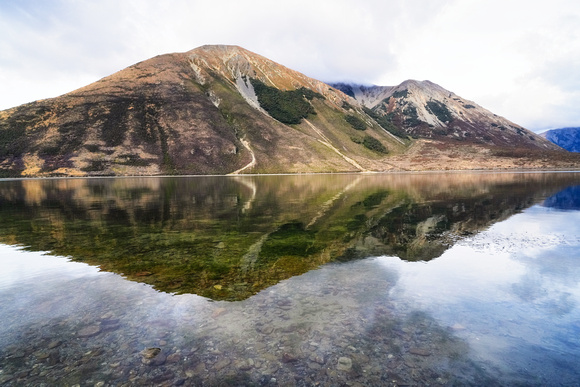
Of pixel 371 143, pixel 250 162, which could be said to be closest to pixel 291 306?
pixel 250 162

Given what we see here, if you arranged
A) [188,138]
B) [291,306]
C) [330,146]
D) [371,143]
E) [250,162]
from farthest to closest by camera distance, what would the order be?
[371,143] → [330,146] → [188,138] → [250,162] → [291,306]

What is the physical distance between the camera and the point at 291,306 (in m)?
11.5

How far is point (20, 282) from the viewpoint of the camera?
46.9 ft

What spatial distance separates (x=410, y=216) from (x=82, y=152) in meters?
137

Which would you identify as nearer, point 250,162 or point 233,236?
point 233,236

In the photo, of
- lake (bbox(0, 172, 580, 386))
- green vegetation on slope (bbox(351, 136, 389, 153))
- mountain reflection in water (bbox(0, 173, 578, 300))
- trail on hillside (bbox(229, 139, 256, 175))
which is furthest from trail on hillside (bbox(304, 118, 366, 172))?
lake (bbox(0, 172, 580, 386))

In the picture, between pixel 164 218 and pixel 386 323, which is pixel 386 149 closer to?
pixel 164 218

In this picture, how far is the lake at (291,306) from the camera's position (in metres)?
7.94

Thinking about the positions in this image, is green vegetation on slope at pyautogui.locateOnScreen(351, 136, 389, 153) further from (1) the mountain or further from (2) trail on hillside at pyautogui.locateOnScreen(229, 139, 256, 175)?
(2) trail on hillside at pyautogui.locateOnScreen(229, 139, 256, 175)

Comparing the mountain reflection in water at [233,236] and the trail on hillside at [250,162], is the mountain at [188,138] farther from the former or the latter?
the mountain reflection in water at [233,236]

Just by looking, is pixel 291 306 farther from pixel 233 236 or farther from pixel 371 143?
pixel 371 143

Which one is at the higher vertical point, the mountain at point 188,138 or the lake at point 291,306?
the mountain at point 188,138

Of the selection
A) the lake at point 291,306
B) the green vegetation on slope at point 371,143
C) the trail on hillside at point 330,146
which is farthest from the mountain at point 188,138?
the lake at point 291,306

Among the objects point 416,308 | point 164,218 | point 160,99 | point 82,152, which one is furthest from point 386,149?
point 416,308
